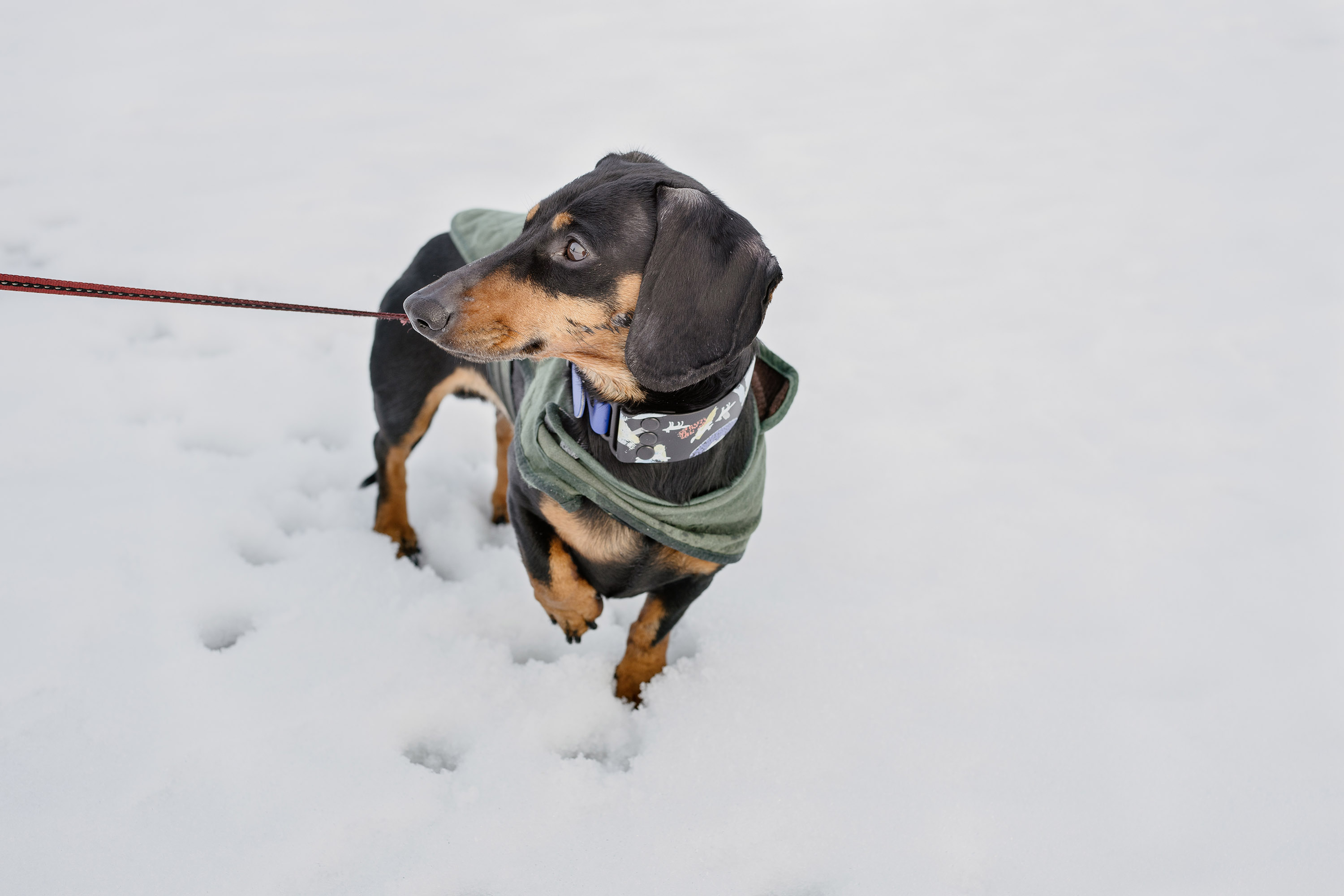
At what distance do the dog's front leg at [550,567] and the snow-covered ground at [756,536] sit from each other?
0.41m

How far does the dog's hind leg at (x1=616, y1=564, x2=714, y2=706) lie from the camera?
226cm

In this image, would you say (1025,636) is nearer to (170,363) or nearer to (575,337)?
(575,337)

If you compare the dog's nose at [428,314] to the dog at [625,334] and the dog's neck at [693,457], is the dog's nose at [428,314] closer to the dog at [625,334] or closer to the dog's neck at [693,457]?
the dog at [625,334]

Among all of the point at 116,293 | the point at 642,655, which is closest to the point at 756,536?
the point at 642,655

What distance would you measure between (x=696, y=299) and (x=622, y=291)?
19 cm

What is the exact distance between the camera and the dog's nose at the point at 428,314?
169 cm

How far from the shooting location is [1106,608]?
2857mm

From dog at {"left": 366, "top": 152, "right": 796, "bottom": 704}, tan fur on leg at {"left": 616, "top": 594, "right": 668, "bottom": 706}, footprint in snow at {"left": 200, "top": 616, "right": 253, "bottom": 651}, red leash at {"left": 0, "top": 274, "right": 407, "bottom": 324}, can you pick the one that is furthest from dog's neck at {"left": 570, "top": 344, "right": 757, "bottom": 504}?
footprint in snow at {"left": 200, "top": 616, "right": 253, "bottom": 651}

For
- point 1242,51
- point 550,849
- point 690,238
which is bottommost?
point 550,849

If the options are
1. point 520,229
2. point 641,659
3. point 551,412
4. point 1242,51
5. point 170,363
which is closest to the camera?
point 551,412

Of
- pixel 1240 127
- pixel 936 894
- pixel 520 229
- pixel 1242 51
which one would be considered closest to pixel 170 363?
pixel 520 229

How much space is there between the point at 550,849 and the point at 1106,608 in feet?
6.51

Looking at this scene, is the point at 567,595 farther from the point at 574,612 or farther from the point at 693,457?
the point at 693,457

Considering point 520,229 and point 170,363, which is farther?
point 170,363
